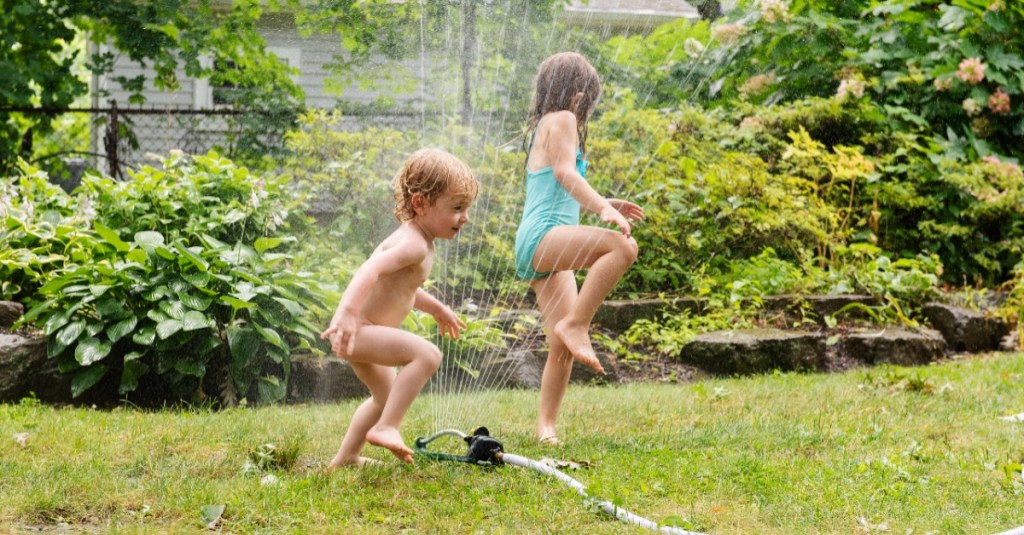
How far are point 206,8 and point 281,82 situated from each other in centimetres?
102

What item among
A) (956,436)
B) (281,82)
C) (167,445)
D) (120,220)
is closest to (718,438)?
(956,436)

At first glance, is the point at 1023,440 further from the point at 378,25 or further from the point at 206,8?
the point at 206,8

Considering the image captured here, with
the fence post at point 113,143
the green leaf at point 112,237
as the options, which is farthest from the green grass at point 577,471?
the fence post at point 113,143

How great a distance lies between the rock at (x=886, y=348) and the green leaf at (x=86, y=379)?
3.93 metres

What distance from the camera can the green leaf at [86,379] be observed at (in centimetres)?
423

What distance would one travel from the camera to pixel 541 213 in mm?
3553

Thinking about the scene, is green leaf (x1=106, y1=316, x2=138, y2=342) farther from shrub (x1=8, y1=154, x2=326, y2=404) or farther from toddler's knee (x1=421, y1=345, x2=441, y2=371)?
toddler's knee (x1=421, y1=345, x2=441, y2=371)

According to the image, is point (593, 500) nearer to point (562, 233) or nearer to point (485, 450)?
point (485, 450)

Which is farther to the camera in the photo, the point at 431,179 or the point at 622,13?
the point at 622,13

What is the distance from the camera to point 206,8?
9812 mm

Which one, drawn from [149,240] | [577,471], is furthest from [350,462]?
[149,240]

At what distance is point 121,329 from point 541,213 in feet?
6.45

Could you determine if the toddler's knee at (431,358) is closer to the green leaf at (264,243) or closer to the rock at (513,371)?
the green leaf at (264,243)

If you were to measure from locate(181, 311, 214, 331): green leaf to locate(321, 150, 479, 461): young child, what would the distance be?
1.46 m
